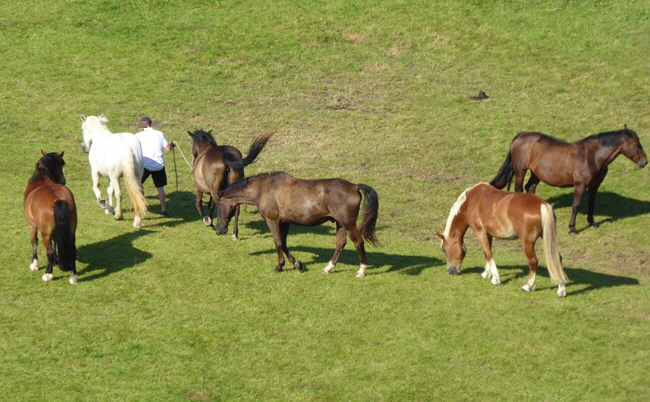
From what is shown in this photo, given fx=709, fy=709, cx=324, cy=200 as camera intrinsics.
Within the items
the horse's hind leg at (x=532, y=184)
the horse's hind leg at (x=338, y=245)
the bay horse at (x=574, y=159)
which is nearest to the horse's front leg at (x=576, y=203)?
the bay horse at (x=574, y=159)

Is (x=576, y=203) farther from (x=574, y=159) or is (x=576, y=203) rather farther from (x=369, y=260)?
(x=369, y=260)

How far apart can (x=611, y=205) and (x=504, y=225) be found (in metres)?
7.55

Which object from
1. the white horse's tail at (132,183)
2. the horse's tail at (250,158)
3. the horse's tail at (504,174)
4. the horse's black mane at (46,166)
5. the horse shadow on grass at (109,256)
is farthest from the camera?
the horse's tail at (504,174)

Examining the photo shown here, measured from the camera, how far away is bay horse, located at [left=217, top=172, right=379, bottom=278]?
12.3 meters

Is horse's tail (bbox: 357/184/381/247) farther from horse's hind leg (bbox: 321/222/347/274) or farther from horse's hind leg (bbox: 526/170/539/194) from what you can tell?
horse's hind leg (bbox: 526/170/539/194)

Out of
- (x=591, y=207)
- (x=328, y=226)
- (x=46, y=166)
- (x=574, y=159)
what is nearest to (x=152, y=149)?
(x=46, y=166)

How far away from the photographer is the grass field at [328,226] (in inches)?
388

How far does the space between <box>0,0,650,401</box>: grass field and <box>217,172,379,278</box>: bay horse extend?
0.76 meters

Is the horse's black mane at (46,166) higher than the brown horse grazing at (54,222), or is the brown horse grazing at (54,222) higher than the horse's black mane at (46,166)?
the horse's black mane at (46,166)

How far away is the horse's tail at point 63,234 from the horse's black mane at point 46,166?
5.79ft

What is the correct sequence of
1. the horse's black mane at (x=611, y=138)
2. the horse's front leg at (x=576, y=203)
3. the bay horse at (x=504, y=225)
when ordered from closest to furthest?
the bay horse at (x=504, y=225)
the horse's black mane at (x=611, y=138)
the horse's front leg at (x=576, y=203)

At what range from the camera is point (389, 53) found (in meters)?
29.4

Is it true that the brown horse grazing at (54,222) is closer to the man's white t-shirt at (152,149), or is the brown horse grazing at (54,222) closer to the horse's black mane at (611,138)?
the man's white t-shirt at (152,149)

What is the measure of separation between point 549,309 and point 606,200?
8.16 meters
